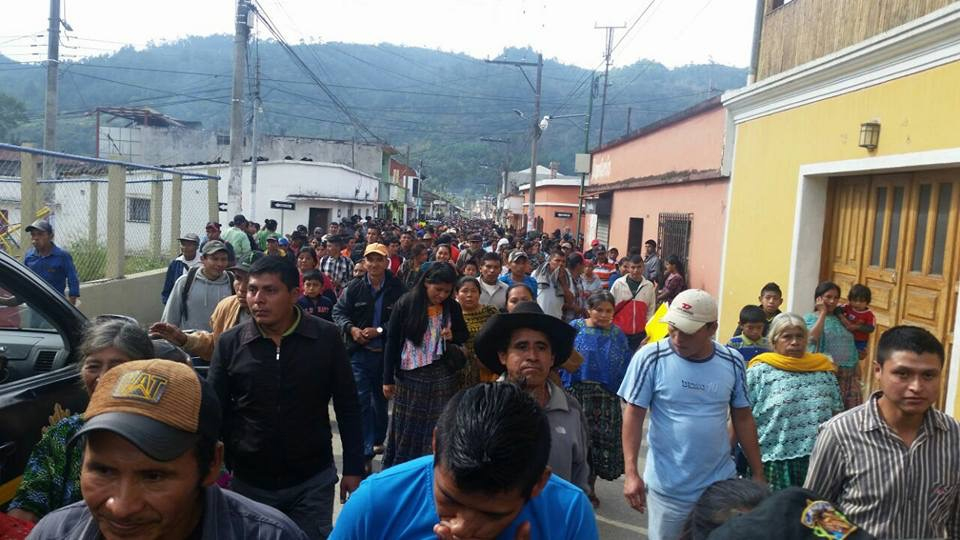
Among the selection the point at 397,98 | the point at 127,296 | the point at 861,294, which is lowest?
the point at 127,296

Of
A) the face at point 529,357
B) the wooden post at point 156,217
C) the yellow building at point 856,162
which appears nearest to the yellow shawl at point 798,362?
the face at point 529,357

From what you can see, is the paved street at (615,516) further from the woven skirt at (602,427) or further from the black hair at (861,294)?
the black hair at (861,294)

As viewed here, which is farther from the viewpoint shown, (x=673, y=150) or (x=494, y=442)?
(x=673, y=150)

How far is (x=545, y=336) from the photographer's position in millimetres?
3541

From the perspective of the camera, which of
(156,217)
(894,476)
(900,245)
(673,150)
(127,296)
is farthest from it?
(673,150)

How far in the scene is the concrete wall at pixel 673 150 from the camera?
1320cm

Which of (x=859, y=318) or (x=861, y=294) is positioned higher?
(x=861, y=294)

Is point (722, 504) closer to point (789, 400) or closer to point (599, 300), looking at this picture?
point (789, 400)

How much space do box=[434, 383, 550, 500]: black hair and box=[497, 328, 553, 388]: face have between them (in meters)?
1.48

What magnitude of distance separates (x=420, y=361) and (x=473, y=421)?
3.78 m

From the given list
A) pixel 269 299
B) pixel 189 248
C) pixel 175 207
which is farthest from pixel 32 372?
pixel 175 207

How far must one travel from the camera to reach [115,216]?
11062 mm

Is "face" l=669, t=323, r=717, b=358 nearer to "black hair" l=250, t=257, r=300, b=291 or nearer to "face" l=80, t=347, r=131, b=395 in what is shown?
"black hair" l=250, t=257, r=300, b=291

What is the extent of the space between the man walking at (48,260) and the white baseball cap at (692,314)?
679 cm
